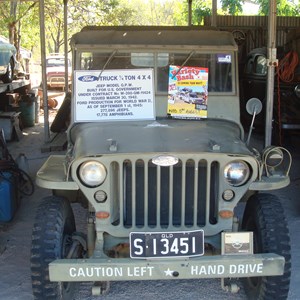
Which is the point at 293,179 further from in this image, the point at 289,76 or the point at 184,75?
the point at 184,75

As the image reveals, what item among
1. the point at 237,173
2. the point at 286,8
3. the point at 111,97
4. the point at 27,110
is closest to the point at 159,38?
the point at 111,97

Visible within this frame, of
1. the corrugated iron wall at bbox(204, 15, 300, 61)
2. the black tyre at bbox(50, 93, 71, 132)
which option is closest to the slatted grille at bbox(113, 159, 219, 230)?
the black tyre at bbox(50, 93, 71, 132)

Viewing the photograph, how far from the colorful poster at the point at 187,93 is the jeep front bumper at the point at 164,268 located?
1.44 metres

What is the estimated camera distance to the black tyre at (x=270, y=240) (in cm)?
353

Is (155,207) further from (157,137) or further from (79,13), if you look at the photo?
(79,13)

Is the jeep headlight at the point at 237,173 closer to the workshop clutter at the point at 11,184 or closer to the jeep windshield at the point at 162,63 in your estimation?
the jeep windshield at the point at 162,63

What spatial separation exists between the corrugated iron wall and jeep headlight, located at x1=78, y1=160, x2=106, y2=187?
12.1m

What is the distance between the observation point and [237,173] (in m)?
3.45

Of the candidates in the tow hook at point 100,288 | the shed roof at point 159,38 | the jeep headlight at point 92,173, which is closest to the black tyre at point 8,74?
the shed roof at point 159,38

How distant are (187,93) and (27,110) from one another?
28.9 feet

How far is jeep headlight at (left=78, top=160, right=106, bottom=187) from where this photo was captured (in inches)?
133

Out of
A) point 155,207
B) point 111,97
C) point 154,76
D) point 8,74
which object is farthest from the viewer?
point 8,74

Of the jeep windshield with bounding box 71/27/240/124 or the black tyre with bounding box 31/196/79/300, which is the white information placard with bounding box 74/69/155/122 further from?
the black tyre with bounding box 31/196/79/300

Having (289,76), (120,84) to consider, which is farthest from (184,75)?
(289,76)
